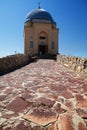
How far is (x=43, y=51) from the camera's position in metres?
30.2

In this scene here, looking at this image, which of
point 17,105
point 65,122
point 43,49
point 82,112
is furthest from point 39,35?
point 65,122

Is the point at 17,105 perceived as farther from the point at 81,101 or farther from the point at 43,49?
the point at 43,49

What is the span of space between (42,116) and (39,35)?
27057mm

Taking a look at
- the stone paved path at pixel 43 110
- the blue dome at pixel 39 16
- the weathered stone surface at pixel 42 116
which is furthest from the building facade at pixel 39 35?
the weathered stone surface at pixel 42 116

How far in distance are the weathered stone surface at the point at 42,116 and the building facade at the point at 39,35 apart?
999 inches

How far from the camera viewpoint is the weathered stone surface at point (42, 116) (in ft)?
9.20

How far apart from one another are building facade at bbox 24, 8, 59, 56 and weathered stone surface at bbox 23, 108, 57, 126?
25375mm

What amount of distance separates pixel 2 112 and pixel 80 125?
1.39 metres

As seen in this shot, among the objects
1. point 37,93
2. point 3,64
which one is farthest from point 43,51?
point 37,93

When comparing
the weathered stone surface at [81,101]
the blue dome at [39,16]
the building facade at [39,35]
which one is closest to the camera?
the weathered stone surface at [81,101]

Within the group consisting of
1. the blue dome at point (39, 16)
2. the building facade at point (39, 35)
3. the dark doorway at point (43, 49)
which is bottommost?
the dark doorway at point (43, 49)

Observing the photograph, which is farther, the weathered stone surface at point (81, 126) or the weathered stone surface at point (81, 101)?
the weathered stone surface at point (81, 101)

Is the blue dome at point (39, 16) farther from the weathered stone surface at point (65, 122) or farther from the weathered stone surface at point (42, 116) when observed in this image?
the weathered stone surface at point (65, 122)

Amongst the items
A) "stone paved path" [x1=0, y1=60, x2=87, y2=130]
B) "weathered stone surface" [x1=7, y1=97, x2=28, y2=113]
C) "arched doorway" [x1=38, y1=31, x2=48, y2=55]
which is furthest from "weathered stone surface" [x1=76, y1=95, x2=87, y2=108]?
"arched doorway" [x1=38, y1=31, x2=48, y2=55]
